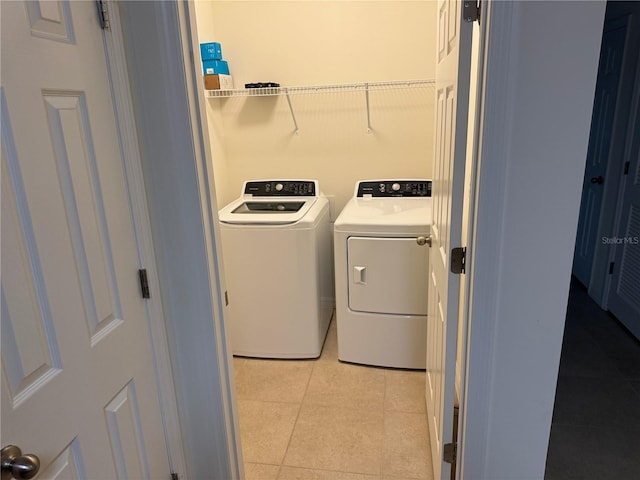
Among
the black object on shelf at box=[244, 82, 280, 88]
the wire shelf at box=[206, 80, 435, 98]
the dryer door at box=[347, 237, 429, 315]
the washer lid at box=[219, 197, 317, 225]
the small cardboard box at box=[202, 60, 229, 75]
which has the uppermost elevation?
the small cardboard box at box=[202, 60, 229, 75]

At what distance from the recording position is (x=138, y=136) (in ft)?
3.96

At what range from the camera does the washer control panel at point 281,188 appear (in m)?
3.01

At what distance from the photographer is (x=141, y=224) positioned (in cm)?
124

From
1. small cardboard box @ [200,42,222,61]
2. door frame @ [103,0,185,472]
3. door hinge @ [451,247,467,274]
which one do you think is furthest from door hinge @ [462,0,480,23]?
small cardboard box @ [200,42,222,61]

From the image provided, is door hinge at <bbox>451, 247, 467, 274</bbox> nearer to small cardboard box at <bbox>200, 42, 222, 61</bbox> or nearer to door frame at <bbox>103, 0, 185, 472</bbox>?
door frame at <bbox>103, 0, 185, 472</bbox>

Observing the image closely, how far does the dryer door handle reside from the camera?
2492 millimetres

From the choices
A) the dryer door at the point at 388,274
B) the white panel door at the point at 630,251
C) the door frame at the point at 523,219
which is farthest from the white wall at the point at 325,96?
the door frame at the point at 523,219

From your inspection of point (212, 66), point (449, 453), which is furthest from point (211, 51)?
point (449, 453)

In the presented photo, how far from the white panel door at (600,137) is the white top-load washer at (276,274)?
2160mm

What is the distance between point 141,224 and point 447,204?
924mm

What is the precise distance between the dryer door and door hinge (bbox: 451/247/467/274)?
1.03 metres

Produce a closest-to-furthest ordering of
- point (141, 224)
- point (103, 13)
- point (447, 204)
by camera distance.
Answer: point (103, 13), point (141, 224), point (447, 204)

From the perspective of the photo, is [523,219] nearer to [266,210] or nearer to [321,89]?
[266,210]

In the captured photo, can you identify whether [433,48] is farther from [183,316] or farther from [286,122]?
[183,316]
